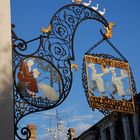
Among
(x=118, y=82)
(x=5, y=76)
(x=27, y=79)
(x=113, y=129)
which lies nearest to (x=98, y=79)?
(x=118, y=82)

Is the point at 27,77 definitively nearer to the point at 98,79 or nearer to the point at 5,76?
the point at 5,76

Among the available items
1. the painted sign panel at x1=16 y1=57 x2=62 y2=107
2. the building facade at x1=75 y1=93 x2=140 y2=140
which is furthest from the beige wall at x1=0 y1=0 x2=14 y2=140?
the building facade at x1=75 y1=93 x2=140 y2=140

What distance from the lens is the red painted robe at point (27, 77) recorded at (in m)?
9.97

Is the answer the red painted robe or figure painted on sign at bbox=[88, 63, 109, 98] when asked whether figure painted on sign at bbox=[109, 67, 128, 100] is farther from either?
the red painted robe

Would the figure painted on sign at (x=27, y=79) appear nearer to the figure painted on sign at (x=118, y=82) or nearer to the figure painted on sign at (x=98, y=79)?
the figure painted on sign at (x=98, y=79)

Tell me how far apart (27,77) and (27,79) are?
0.16 ft

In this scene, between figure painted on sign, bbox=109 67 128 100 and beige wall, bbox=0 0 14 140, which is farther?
figure painted on sign, bbox=109 67 128 100

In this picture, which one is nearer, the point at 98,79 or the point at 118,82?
the point at 98,79

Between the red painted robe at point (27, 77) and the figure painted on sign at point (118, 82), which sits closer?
the red painted robe at point (27, 77)

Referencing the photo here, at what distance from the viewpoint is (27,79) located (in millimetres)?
10023

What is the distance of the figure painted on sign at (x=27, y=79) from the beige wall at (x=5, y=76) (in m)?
0.53

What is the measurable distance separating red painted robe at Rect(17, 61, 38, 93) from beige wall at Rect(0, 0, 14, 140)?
52 cm

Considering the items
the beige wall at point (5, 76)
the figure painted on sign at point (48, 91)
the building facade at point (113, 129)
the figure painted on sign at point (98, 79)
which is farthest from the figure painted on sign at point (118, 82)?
the building facade at point (113, 129)

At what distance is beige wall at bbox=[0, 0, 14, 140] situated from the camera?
350 inches
